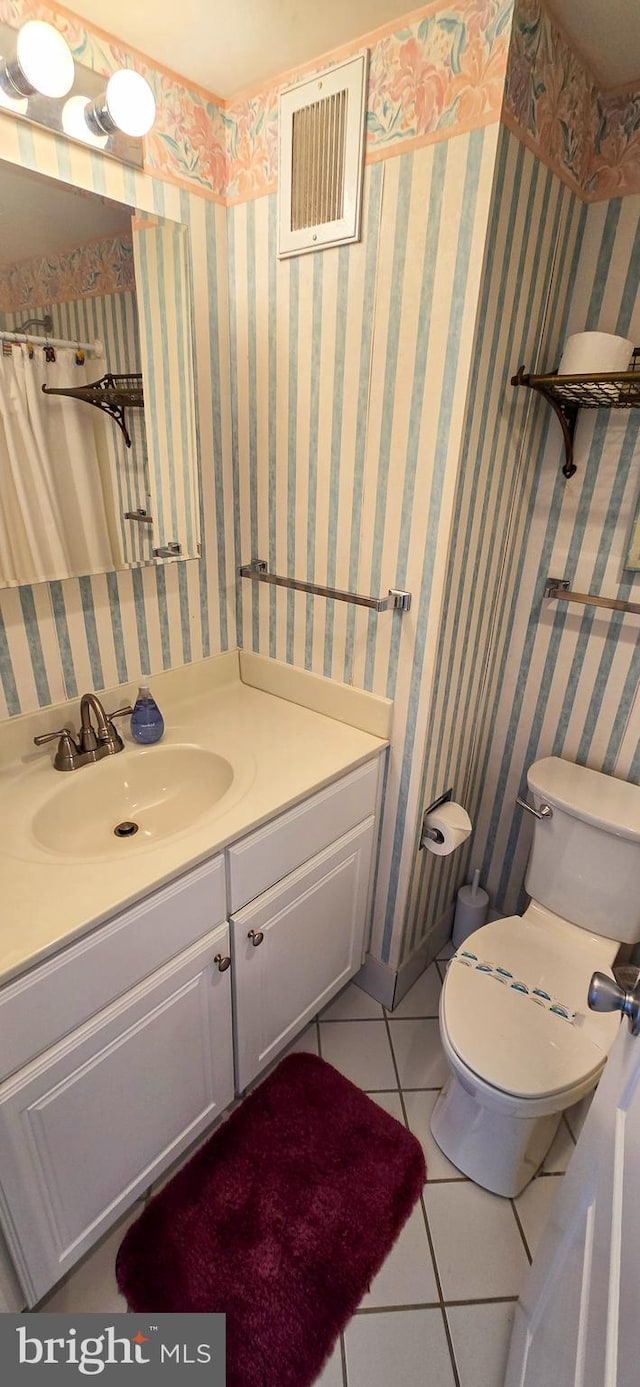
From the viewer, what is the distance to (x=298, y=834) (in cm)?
130

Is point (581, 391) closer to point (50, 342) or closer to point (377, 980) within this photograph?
point (50, 342)

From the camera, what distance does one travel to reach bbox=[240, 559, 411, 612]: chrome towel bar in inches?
53.5

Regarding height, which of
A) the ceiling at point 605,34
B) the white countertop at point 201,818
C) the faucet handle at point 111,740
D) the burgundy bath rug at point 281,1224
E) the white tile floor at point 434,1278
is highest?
the ceiling at point 605,34

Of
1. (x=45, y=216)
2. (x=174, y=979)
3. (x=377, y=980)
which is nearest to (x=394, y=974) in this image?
(x=377, y=980)

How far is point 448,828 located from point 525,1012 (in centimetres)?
44

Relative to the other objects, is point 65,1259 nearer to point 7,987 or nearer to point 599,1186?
point 7,987

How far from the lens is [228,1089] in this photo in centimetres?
138

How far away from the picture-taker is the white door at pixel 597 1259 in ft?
1.79

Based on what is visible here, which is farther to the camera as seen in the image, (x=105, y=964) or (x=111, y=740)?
(x=111, y=740)

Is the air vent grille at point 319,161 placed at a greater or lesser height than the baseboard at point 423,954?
greater

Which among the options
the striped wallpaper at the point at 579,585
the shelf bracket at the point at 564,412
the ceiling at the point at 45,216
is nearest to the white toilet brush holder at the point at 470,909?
the striped wallpaper at the point at 579,585

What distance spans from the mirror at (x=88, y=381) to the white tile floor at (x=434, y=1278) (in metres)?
1.45

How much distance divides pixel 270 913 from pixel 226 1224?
2.14 feet

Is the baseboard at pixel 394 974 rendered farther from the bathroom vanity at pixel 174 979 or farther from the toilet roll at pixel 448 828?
the toilet roll at pixel 448 828
